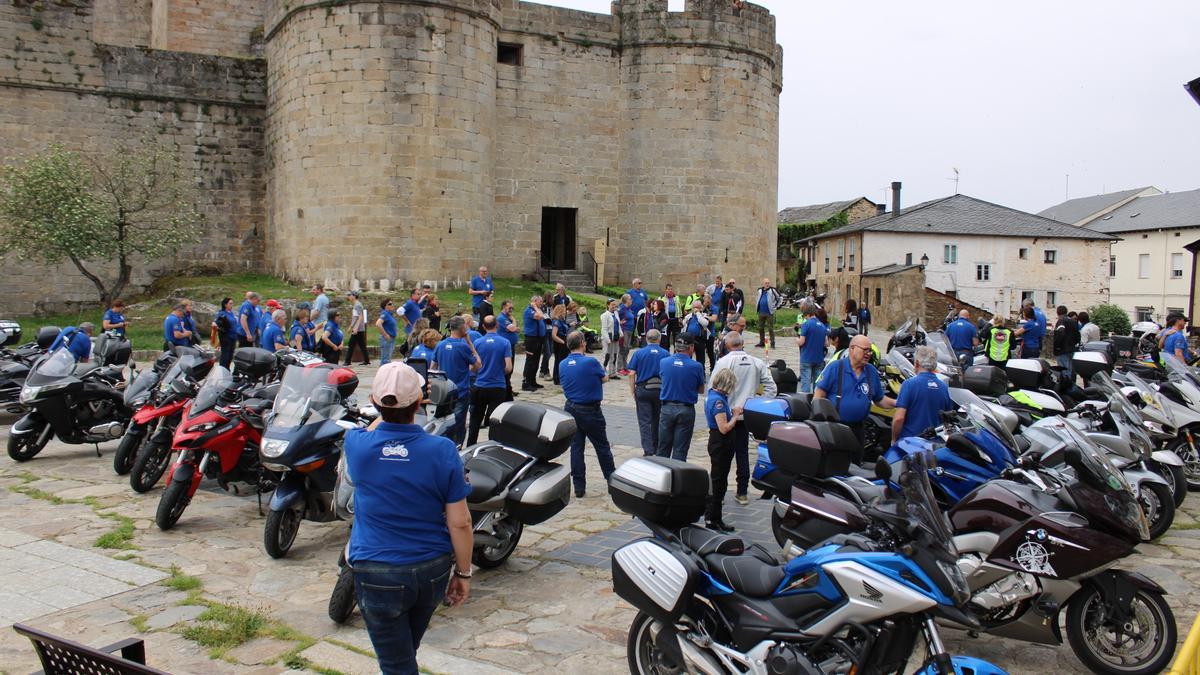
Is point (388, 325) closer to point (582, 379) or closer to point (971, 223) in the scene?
point (582, 379)

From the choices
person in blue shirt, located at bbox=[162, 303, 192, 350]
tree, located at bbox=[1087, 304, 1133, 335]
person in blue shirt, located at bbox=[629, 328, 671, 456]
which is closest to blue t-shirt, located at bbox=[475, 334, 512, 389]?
person in blue shirt, located at bbox=[629, 328, 671, 456]

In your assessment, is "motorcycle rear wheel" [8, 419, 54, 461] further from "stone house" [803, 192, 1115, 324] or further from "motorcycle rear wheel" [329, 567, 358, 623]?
"stone house" [803, 192, 1115, 324]

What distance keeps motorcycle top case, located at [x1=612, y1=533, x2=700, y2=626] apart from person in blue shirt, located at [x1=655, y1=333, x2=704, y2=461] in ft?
12.3

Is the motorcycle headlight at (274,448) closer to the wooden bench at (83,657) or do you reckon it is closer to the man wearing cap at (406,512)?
the man wearing cap at (406,512)

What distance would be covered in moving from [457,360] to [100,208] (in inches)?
636

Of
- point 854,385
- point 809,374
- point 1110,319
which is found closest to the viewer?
point 854,385

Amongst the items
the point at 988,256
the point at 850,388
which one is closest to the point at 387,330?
the point at 850,388

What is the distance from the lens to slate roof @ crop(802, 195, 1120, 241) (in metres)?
41.6

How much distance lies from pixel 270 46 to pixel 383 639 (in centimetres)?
2361

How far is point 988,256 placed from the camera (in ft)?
137

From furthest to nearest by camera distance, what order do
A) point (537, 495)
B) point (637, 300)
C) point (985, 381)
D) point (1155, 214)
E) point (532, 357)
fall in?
point (1155, 214), point (637, 300), point (532, 357), point (985, 381), point (537, 495)

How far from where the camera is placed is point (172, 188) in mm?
23562

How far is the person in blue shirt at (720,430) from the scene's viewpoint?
7.16m

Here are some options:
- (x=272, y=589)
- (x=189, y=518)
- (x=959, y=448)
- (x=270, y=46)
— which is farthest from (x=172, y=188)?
(x=959, y=448)
